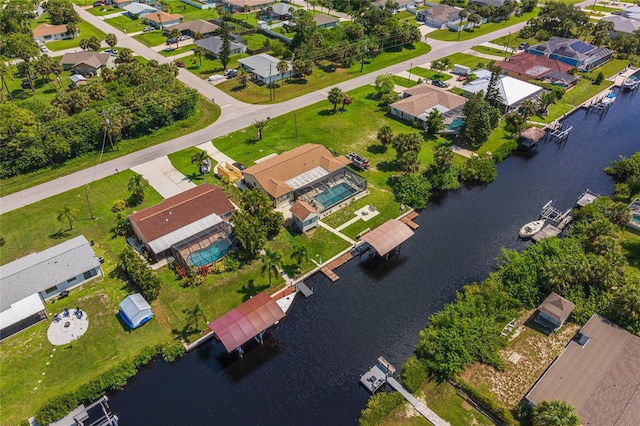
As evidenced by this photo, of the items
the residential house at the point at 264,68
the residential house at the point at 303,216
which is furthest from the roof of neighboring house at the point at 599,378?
the residential house at the point at 264,68

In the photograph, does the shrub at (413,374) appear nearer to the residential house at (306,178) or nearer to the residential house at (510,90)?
the residential house at (306,178)

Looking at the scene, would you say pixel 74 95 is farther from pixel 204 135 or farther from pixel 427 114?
pixel 427 114

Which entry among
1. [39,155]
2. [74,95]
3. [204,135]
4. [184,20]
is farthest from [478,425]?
[184,20]

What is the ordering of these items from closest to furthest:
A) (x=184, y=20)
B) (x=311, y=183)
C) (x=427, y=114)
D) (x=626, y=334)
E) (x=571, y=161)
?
(x=626, y=334) → (x=311, y=183) → (x=571, y=161) → (x=427, y=114) → (x=184, y=20)

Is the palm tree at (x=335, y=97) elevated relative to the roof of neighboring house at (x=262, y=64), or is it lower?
elevated

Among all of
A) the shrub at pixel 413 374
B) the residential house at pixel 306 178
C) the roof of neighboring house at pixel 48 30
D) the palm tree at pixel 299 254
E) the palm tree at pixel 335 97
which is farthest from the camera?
the roof of neighboring house at pixel 48 30

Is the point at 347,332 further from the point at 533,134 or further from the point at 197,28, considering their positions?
the point at 197,28

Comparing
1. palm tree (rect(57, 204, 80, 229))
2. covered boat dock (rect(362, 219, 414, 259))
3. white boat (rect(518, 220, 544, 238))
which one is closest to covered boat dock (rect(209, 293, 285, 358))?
covered boat dock (rect(362, 219, 414, 259))
